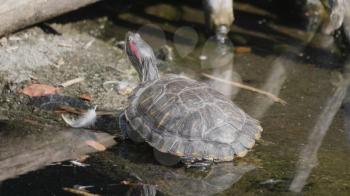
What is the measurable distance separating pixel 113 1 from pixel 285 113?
314 cm

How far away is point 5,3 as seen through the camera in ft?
18.6

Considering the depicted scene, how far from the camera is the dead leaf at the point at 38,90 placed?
5.34 m

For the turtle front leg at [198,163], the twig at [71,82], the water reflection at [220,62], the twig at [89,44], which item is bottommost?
the turtle front leg at [198,163]

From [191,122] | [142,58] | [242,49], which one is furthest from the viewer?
[242,49]

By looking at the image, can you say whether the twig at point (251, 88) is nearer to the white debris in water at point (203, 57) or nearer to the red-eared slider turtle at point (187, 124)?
the white debris in water at point (203, 57)

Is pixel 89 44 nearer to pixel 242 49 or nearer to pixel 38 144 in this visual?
pixel 242 49

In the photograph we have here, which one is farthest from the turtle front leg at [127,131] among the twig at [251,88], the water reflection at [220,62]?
the twig at [251,88]

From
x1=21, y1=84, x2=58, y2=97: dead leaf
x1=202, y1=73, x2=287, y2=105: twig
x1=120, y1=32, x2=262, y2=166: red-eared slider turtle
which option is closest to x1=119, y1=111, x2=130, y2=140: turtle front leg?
x1=120, y1=32, x2=262, y2=166: red-eared slider turtle

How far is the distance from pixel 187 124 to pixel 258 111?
121cm

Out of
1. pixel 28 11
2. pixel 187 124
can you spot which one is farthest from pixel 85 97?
pixel 187 124

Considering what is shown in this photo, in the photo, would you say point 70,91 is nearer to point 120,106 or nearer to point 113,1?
point 120,106

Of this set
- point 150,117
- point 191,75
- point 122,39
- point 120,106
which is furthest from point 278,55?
point 150,117

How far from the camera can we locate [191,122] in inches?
173

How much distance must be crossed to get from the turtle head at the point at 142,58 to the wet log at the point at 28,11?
1.09m
